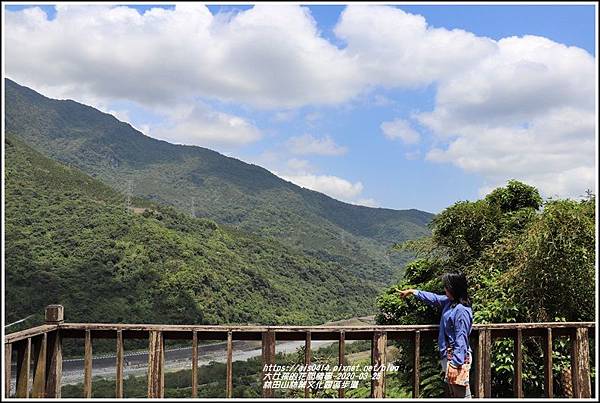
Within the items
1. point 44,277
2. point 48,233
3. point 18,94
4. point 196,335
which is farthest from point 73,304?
point 18,94

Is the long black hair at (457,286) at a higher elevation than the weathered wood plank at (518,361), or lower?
higher

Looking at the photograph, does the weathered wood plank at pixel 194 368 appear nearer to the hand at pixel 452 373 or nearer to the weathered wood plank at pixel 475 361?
the hand at pixel 452 373

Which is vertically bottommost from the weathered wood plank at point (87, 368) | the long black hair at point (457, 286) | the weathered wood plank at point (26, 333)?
the weathered wood plank at point (87, 368)

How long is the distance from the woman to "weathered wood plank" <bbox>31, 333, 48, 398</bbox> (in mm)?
2380

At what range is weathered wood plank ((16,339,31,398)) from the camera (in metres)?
3.24

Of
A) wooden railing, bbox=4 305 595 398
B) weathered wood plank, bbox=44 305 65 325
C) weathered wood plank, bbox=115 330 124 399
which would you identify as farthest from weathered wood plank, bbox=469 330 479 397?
weathered wood plank, bbox=44 305 65 325

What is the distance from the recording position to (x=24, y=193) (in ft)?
146

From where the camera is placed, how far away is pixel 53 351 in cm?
359

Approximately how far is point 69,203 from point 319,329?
47.0 m

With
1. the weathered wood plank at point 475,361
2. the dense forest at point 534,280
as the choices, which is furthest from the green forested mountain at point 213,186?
the weathered wood plank at point 475,361

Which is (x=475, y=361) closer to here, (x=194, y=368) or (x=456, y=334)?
(x=456, y=334)

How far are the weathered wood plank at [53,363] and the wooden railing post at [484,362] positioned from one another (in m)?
2.62

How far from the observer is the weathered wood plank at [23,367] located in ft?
10.6

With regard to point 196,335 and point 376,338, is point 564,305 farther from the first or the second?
point 196,335
